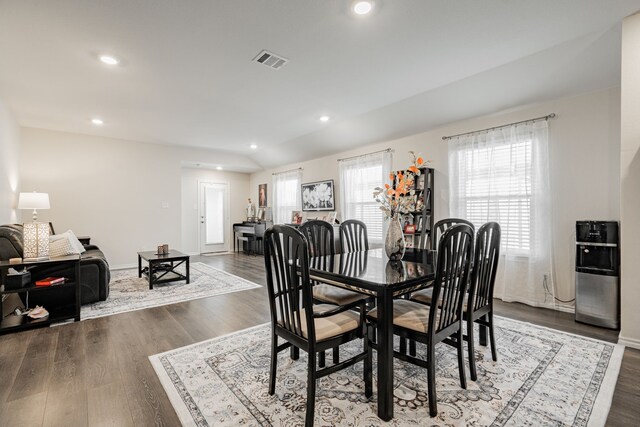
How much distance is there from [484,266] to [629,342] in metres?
1.59

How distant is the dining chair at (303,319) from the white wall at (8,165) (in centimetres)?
447

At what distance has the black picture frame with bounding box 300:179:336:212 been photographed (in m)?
6.59

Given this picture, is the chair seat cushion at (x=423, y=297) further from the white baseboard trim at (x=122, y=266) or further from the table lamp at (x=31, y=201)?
the white baseboard trim at (x=122, y=266)

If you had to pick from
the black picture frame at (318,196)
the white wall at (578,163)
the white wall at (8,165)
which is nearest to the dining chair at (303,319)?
the white wall at (578,163)

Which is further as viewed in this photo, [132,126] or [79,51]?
[132,126]

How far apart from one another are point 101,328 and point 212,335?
3.86 feet

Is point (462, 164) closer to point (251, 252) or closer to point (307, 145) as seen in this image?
point (307, 145)

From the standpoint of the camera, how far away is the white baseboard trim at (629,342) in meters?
2.48

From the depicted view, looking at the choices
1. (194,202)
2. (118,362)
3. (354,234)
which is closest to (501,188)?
(354,234)

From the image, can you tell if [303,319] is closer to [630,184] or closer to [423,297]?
[423,297]

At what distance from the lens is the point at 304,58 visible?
3.06m

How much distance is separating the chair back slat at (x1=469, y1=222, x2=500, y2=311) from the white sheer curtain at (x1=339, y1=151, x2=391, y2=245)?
3211mm

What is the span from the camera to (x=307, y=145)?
655 cm

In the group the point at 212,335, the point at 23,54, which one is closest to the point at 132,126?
the point at 23,54
